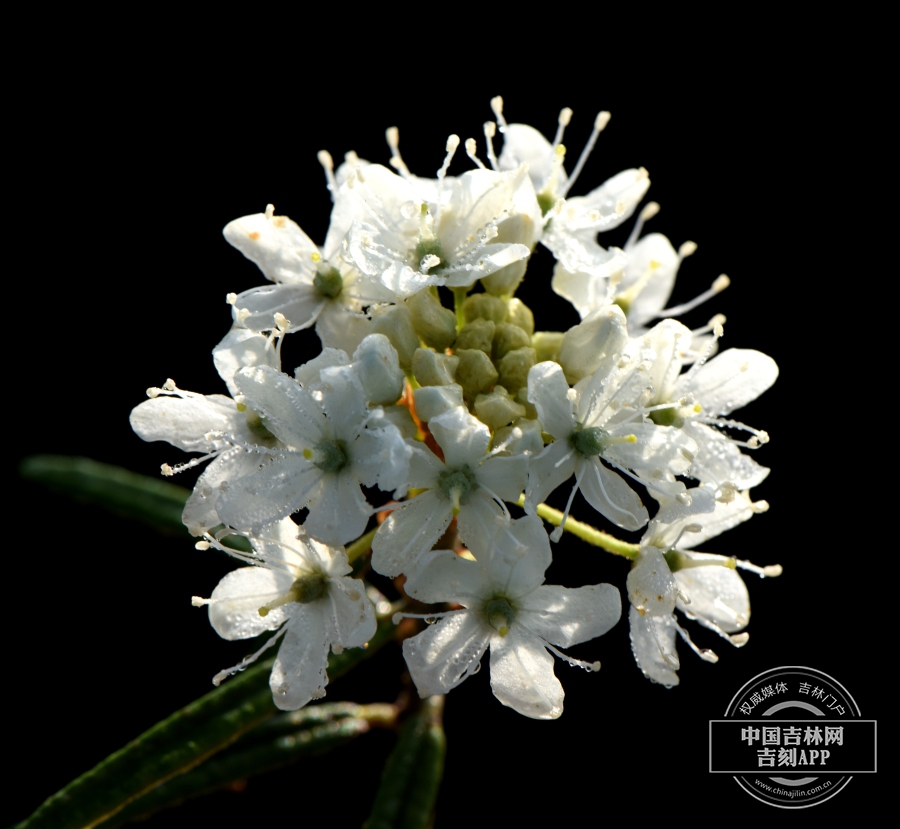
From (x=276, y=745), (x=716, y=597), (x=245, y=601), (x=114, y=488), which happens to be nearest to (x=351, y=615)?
(x=245, y=601)

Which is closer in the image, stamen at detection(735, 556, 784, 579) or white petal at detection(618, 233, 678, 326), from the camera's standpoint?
stamen at detection(735, 556, 784, 579)

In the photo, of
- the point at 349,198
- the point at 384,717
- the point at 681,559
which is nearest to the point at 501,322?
the point at 349,198

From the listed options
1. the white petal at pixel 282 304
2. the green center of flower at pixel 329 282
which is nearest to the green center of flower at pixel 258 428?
the white petal at pixel 282 304

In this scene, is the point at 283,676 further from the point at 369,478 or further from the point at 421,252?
the point at 421,252

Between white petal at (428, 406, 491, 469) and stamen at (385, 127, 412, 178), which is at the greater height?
stamen at (385, 127, 412, 178)

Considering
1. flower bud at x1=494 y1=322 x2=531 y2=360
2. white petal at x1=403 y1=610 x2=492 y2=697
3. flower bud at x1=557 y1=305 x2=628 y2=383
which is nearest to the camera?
white petal at x1=403 y1=610 x2=492 y2=697

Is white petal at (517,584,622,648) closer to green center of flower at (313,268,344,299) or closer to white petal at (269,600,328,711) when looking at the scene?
white petal at (269,600,328,711)

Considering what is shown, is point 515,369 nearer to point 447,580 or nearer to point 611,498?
point 611,498

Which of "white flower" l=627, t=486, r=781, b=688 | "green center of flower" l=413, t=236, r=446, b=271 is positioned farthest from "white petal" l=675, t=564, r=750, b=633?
"green center of flower" l=413, t=236, r=446, b=271
